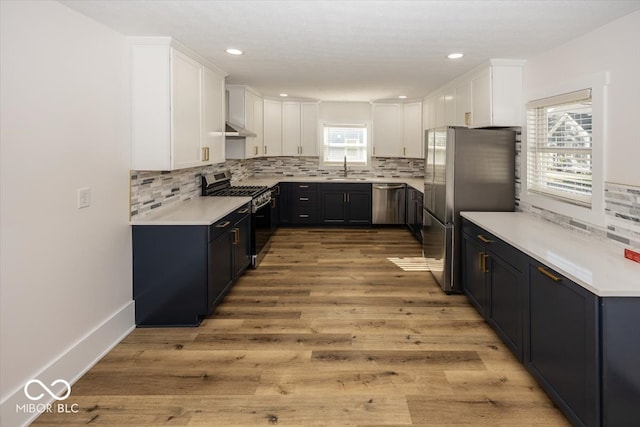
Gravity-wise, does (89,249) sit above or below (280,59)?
below

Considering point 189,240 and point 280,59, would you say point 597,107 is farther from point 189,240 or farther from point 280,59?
point 189,240

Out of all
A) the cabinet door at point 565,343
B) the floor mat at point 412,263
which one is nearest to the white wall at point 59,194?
the cabinet door at point 565,343

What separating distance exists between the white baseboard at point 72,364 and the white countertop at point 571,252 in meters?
2.76

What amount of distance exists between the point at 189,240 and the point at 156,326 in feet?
2.45

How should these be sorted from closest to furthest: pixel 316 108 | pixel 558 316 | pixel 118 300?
pixel 558 316, pixel 118 300, pixel 316 108

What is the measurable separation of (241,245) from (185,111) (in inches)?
60.2

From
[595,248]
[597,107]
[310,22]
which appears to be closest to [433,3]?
[310,22]

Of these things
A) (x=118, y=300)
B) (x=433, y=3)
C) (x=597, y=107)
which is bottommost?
(x=118, y=300)

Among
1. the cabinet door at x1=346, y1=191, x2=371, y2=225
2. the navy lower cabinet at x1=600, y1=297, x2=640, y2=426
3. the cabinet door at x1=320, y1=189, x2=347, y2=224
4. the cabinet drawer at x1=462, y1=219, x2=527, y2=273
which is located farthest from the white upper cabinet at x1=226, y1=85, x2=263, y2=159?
the navy lower cabinet at x1=600, y1=297, x2=640, y2=426

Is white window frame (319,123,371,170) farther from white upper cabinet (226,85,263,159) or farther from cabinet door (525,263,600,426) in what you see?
cabinet door (525,263,600,426)

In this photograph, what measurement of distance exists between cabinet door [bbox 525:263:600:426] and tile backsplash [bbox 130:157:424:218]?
9.63 feet

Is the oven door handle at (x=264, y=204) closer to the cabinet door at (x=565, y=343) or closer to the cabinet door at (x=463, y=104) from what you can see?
the cabinet door at (x=463, y=104)

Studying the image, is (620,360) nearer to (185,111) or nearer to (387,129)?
(185,111)

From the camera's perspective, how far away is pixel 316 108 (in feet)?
25.2
